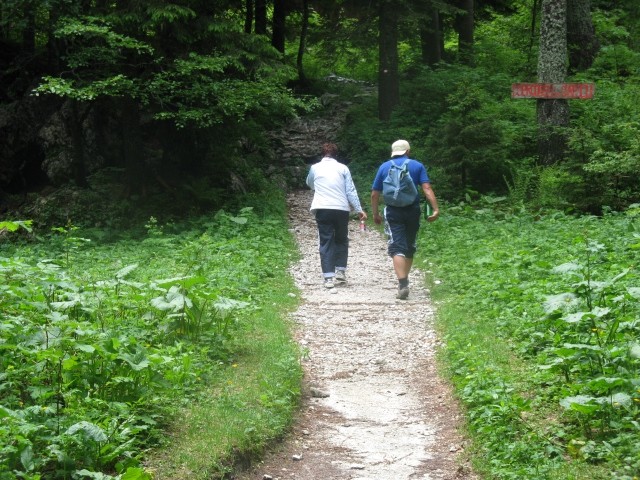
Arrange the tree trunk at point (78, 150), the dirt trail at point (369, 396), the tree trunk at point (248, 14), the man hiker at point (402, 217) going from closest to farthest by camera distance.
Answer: the dirt trail at point (369, 396) < the man hiker at point (402, 217) < the tree trunk at point (78, 150) < the tree trunk at point (248, 14)

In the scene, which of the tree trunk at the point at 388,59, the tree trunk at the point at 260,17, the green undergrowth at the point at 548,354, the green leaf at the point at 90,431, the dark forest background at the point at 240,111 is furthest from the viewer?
the tree trunk at the point at 260,17

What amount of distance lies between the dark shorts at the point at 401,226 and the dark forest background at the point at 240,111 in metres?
4.72

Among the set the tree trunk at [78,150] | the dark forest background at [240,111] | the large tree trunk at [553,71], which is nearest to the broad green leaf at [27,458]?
the dark forest background at [240,111]

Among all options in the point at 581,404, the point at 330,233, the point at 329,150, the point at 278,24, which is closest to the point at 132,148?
the point at 329,150

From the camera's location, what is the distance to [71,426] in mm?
4977

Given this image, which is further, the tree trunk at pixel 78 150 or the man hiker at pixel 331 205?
the tree trunk at pixel 78 150

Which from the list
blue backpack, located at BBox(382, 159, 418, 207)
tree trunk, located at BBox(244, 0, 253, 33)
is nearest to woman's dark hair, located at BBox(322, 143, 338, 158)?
blue backpack, located at BBox(382, 159, 418, 207)

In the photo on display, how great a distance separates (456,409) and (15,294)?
3777 millimetres

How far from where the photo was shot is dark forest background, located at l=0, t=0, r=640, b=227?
1578 centimetres

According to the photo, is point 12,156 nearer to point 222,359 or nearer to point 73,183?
point 73,183

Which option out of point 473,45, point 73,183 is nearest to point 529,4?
point 473,45

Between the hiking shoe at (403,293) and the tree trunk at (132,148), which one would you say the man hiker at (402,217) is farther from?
the tree trunk at (132,148)

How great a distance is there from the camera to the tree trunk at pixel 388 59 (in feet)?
67.7

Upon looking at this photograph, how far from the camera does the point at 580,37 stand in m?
24.2
